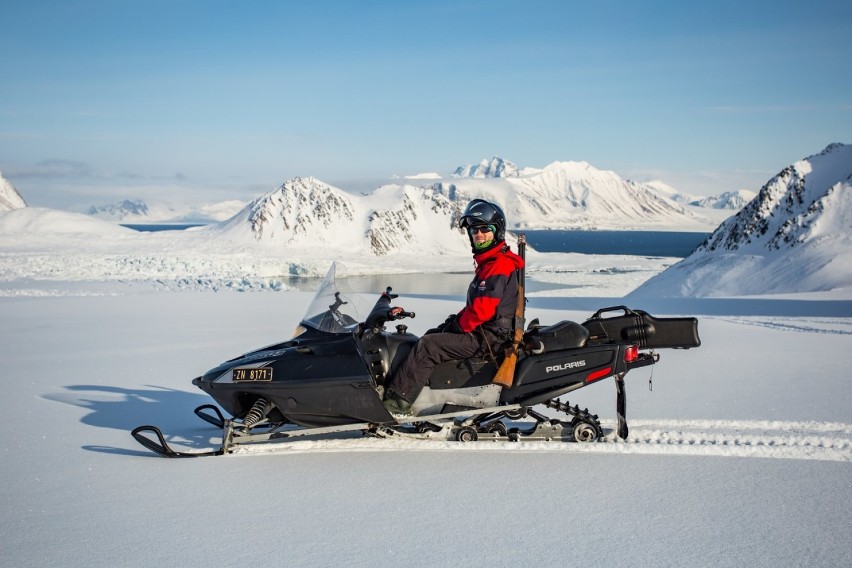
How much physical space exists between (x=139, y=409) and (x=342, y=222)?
79213 mm

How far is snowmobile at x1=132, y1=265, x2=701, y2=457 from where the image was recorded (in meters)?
4.84

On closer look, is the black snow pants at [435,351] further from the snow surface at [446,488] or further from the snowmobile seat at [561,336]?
the snow surface at [446,488]

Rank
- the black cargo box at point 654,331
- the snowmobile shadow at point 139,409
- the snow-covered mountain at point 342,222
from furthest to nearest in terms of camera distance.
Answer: the snow-covered mountain at point 342,222 → the snowmobile shadow at point 139,409 → the black cargo box at point 654,331

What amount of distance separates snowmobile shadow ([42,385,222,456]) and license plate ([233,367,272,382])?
711 mm

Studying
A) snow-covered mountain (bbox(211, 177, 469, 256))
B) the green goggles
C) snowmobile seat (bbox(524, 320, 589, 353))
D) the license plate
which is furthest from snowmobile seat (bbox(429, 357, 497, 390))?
snow-covered mountain (bbox(211, 177, 469, 256))

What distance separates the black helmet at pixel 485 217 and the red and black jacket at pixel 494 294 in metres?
0.17

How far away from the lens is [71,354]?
29.2ft

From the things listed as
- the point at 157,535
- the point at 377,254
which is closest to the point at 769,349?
the point at 157,535

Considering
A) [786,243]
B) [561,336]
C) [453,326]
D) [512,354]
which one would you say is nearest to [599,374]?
[561,336]

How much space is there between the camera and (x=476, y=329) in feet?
15.8

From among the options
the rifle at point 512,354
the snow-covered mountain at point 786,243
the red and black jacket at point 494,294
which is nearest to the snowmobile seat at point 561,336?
the rifle at point 512,354

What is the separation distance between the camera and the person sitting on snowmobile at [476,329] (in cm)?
470

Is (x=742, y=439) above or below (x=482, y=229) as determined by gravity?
below

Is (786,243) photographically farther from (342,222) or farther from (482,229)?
(342,222)
